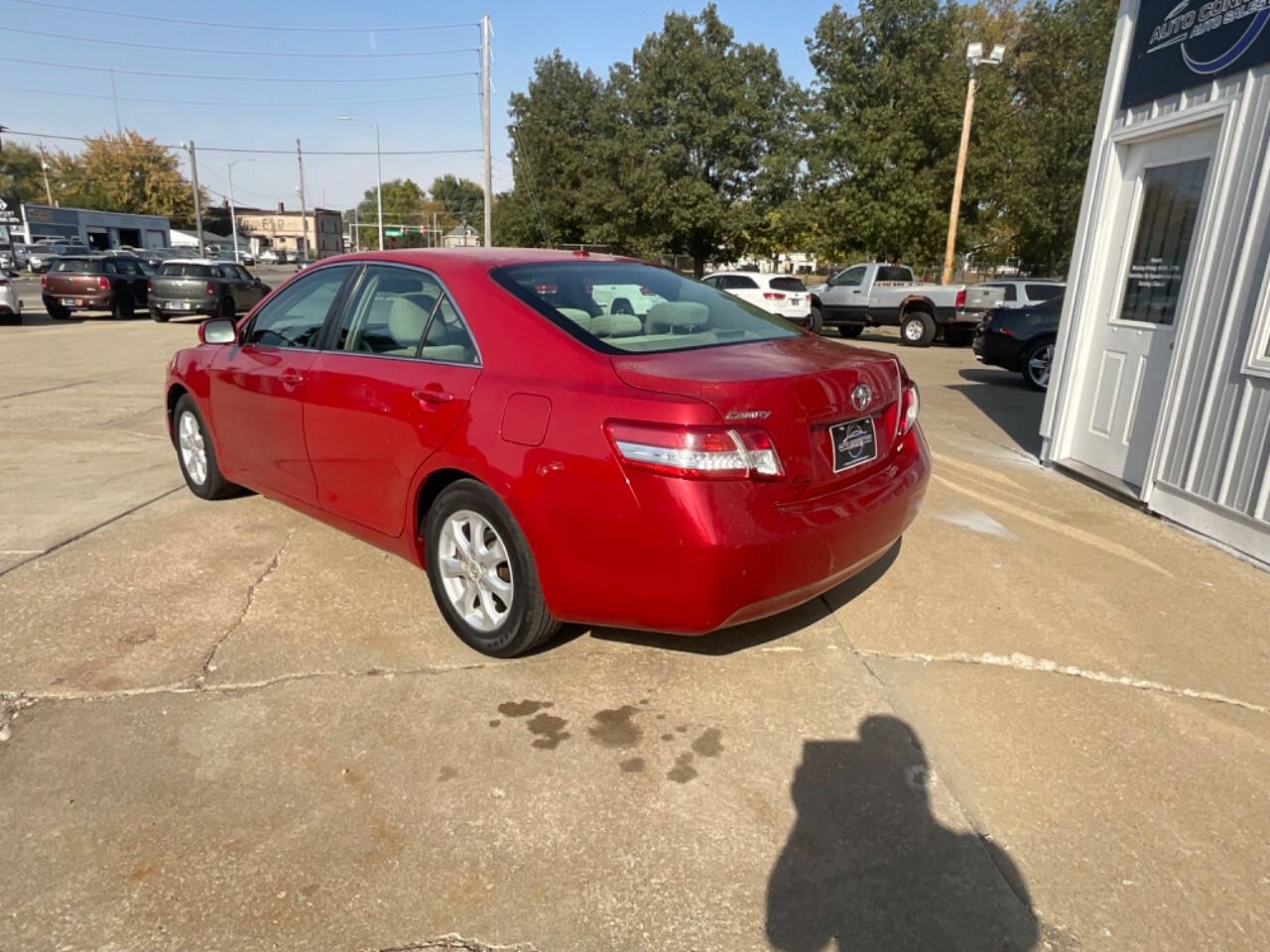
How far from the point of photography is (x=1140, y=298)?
5867 mm

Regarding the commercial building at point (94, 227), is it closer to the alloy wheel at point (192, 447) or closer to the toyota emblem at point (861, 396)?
the alloy wheel at point (192, 447)

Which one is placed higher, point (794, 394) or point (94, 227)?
point (94, 227)

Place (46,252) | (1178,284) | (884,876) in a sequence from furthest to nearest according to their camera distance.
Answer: (46,252) → (1178,284) → (884,876)

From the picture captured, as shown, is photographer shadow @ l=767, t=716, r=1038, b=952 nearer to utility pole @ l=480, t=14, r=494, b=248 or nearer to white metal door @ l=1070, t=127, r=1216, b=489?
white metal door @ l=1070, t=127, r=1216, b=489

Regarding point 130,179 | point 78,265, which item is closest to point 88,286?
point 78,265

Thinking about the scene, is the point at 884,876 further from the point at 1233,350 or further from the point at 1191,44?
the point at 1191,44

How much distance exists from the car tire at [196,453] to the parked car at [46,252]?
42186 mm

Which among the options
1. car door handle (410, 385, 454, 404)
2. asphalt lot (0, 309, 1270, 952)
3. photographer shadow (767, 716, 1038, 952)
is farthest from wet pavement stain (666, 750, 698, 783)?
car door handle (410, 385, 454, 404)

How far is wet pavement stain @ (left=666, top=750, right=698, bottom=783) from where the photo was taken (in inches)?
104

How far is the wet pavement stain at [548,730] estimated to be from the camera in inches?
110

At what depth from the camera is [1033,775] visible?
2664 millimetres

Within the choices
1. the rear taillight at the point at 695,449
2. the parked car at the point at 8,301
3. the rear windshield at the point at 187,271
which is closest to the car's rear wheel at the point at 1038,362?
the rear taillight at the point at 695,449

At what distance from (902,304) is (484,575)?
1742 centimetres

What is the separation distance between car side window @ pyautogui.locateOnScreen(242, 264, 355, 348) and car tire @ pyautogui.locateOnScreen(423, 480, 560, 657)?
139cm
